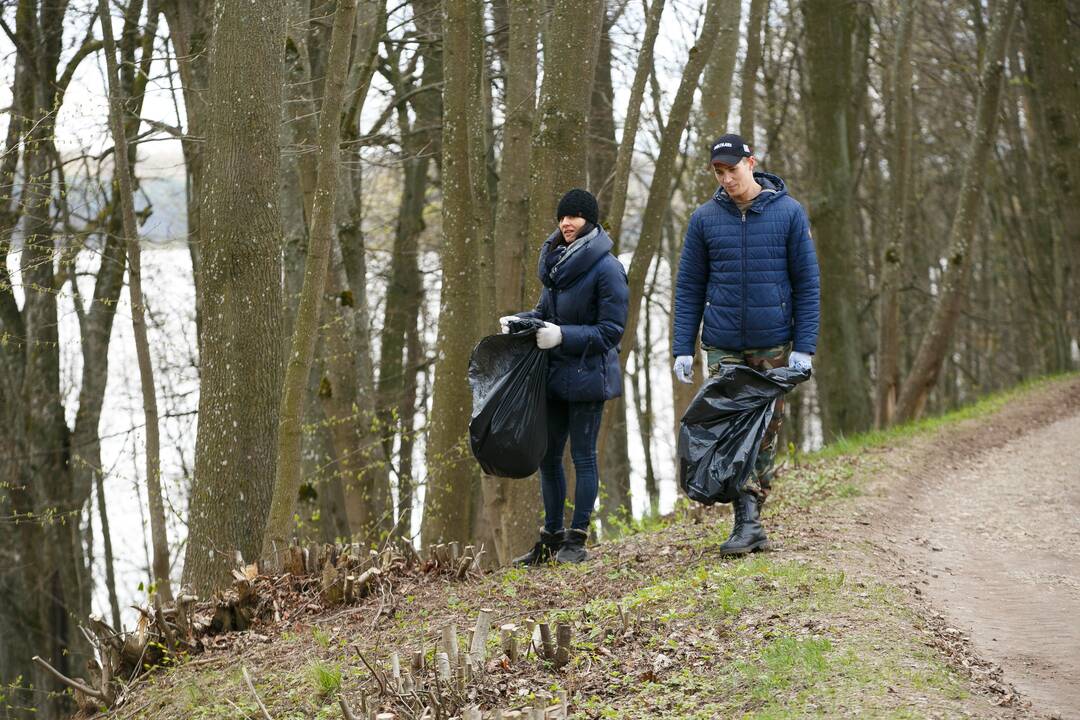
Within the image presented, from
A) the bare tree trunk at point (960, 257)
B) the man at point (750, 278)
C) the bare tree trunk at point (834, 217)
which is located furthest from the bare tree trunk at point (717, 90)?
the man at point (750, 278)

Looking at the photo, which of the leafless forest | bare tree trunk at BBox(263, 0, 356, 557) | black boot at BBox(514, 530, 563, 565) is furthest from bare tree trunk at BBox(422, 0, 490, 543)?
black boot at BBox(514, 530, 563, 565)

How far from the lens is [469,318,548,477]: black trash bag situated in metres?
6.32

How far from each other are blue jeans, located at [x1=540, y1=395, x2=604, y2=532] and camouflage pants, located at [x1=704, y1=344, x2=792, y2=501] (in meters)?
0.73

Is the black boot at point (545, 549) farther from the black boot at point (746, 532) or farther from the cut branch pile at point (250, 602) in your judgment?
the black boot at point (746, 532)

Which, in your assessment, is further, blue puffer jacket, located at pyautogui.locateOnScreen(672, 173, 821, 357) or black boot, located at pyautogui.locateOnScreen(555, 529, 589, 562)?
black boot, located at pyautogui.locateOnScreen(555, 529, 589, 562)

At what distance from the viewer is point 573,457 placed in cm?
668

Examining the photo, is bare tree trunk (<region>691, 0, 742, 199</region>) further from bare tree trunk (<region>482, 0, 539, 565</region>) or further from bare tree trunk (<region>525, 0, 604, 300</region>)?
bare tree trunk (<region>525, 0, 604, 300</region>)

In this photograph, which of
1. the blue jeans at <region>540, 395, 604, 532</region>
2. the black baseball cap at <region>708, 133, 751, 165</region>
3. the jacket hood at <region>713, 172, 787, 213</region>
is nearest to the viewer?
the black baseball cap at <region>708, 133, 751, 165</region>

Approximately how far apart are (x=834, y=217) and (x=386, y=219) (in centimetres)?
1043

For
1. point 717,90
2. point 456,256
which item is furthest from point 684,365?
point 717,90

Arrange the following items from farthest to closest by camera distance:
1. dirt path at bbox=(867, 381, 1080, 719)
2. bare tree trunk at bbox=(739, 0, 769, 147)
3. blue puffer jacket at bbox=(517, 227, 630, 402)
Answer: bare tree trunk at bbox=(739, 0, 769, 147) → blue puffer jacket at bbox=(517, 227, 630, 402) → dirt path at bbox=(867, 381, 1080, 719)

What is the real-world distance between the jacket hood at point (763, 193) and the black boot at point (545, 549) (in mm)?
2163

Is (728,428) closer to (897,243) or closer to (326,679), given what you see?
(326,679)

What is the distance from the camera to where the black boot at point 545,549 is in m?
6.90
